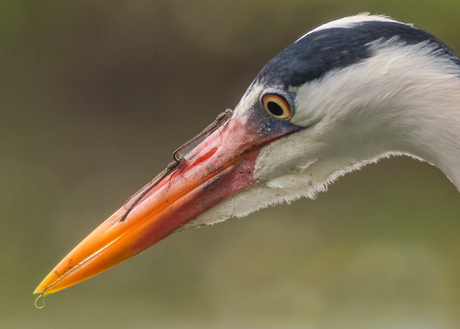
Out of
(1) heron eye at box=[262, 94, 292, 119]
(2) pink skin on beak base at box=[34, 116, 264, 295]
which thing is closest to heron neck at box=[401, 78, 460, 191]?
(1) heron eye at box=[262, 94, 292, 119]

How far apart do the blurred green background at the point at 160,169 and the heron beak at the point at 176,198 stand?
85.4 inches

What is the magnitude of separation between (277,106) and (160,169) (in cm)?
304

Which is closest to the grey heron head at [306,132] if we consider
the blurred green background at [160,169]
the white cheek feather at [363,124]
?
the white cheek feather at [363,124]

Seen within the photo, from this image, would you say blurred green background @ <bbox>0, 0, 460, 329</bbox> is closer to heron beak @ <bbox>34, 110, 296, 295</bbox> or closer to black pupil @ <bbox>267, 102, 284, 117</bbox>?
heron beak @ <bbox>34, 110, 296, 295</bbox>

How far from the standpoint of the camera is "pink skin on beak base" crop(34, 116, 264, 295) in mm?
1307

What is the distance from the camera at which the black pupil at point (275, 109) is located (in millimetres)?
1237

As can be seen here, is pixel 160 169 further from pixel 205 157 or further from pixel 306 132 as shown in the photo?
→ pixel 306 132

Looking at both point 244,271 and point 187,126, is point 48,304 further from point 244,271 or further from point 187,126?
point 187,126

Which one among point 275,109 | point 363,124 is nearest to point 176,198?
point 275,109

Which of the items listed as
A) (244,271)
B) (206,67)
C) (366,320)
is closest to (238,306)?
(244,271)

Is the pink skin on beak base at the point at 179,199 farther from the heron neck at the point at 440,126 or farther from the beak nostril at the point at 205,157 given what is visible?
the heron neck at the point at 440,126

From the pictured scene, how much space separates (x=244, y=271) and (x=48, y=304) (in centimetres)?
113

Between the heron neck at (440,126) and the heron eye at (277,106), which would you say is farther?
the heron eye at (277,106)

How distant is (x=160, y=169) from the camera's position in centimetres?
423
